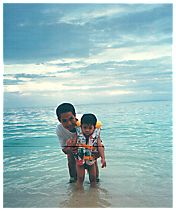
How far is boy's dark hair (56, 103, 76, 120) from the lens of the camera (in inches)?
117

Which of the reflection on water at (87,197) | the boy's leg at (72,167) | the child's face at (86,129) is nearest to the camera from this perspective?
the reflection on water at (87,197)

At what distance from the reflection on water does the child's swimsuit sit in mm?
225

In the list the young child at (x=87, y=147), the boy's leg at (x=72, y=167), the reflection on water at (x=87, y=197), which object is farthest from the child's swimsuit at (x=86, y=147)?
the reflection on water at (x=87, y=197)

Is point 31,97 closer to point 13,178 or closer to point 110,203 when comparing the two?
point 13,178

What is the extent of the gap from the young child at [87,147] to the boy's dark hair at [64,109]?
0.13 metres

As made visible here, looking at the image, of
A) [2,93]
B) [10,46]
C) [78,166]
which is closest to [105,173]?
[78,166]

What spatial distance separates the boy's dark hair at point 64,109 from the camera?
296cm

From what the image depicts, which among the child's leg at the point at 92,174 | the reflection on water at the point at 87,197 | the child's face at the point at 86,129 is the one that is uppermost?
the child's face at the point at 86,129

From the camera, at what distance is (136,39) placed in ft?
9.82

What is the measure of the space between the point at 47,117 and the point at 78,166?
515 millimetres

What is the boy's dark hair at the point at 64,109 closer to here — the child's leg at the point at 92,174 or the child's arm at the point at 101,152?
the child's arm at the point at 101,152

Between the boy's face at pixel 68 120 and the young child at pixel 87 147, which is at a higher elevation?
the boy's face at pixel 68 120

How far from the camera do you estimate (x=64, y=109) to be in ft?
9.76

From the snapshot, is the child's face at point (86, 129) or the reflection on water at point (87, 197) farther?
the child's face at point (86, 129)
